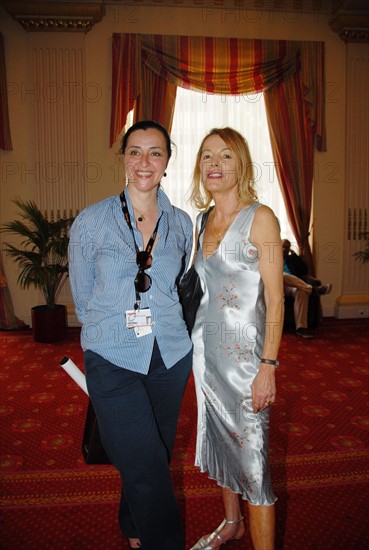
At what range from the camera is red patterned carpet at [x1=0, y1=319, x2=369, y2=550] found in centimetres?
189

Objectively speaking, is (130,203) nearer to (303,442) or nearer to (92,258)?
(92,258)

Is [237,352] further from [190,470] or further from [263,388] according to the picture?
[190,470]

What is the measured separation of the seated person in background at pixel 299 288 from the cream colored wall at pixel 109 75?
37.8 inches

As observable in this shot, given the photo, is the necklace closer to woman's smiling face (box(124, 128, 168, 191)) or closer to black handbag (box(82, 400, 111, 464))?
woman's smiling face (box(124, 128, 168, 191))

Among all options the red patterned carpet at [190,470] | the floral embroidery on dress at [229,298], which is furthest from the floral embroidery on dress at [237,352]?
the red patterned carpet at [190,470]

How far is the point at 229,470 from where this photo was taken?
5.53 ft

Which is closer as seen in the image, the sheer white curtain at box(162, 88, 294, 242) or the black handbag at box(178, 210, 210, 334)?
the black handbag at box(178, 210, 210, 334)

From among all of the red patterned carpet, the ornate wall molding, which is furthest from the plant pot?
the ornate wall molding

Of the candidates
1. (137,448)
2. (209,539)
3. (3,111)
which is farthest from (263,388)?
(3,111)

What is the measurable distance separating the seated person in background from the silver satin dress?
12.6 feet

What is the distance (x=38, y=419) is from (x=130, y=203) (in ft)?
6.61

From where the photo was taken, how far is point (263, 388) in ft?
5.13

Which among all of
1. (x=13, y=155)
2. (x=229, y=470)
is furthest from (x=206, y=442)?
(x=13, y=155)

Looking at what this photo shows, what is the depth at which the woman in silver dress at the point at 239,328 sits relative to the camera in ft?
5.16
